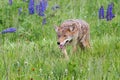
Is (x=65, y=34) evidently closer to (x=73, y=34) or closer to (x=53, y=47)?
(x=73, y=34)

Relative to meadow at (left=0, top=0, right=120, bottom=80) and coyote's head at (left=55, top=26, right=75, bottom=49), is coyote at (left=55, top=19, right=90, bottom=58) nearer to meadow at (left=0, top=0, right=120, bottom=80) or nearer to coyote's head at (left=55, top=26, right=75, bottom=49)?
coyote's head at (left=55, top=26, right=75, bottom=49)

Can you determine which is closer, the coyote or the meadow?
the meadow

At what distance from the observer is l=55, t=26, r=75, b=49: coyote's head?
564cm

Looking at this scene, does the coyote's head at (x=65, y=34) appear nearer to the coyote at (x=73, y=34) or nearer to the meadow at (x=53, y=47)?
the coyote at (x=73, y=34)

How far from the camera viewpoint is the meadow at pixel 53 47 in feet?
15.7

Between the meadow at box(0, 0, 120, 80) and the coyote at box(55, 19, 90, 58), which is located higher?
the coyote at box(55, 19, 90, 58)

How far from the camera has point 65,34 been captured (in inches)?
226

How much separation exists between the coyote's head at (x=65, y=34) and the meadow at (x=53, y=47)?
173 millimetres

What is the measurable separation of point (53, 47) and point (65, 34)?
0.46 meters

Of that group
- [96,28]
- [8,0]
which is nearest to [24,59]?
[96,28]

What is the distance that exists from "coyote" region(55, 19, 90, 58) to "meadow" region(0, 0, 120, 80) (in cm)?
13

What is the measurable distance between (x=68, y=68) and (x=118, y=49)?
1286mm

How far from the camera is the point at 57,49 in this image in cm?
602

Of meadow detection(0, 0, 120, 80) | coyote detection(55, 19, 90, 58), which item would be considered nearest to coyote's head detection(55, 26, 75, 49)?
coyote detection(55, 19, 90, 58)
